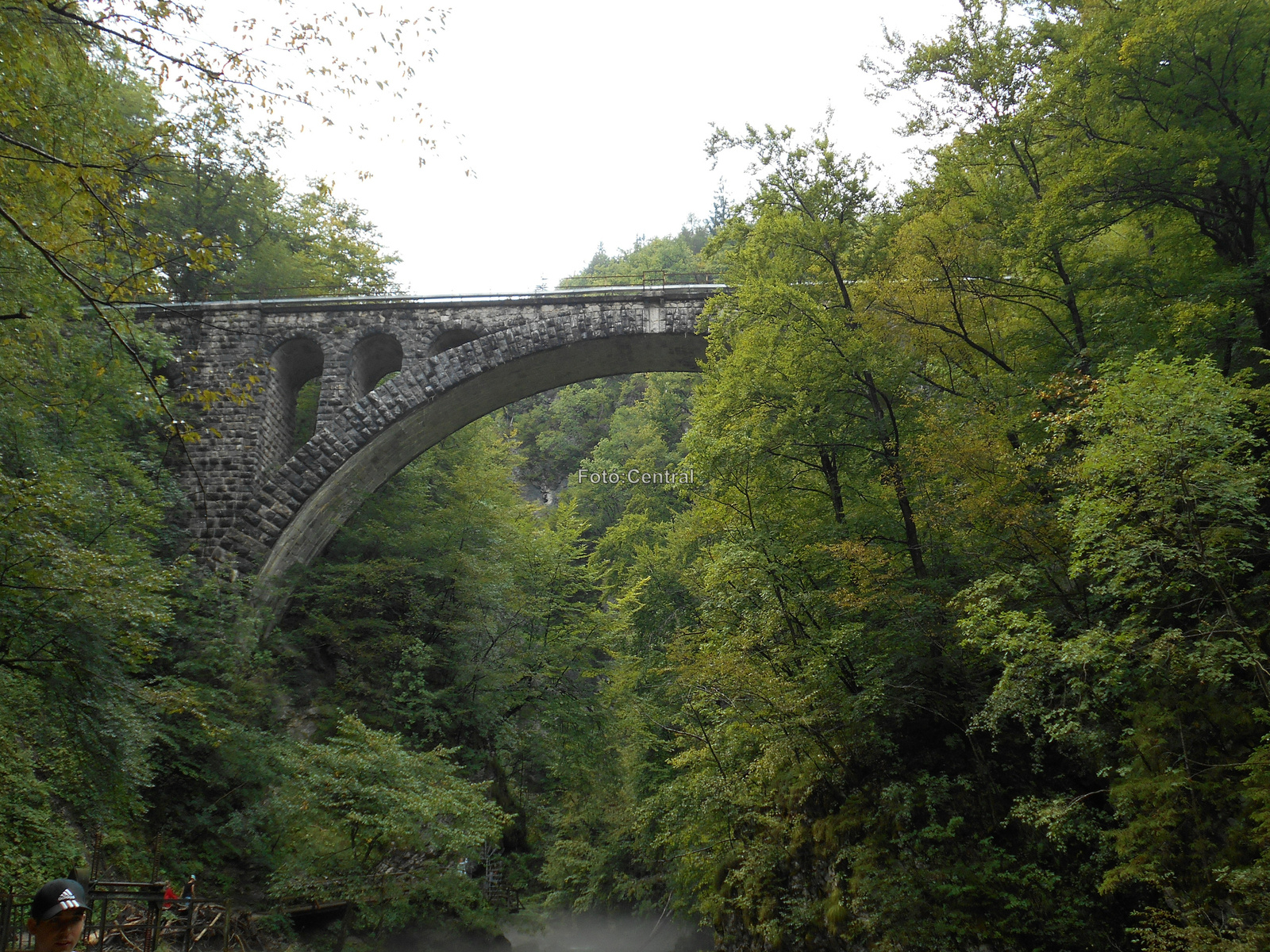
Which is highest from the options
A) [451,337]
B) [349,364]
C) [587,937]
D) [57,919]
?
[451,337]

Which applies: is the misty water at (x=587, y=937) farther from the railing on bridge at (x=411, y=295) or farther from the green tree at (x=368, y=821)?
the railing on bridge at (x=411, y=295)

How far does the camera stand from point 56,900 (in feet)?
7.40

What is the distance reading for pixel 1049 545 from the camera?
6.43 metres

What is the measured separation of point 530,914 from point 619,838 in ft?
7.00

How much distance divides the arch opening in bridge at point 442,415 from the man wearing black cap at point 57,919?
1183 cm

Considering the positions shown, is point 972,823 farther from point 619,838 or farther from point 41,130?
point 41,130

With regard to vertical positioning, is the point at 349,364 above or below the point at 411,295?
below

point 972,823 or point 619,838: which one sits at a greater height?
point 972,823

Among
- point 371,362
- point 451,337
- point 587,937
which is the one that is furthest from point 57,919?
point 587,937

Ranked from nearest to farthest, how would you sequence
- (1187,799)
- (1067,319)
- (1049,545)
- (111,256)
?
(111,256), (1187,799), (1049,545), (1067,319)

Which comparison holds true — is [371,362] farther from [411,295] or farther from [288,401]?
[411,295]

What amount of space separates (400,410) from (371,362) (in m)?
2.47

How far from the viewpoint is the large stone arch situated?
13.6 m

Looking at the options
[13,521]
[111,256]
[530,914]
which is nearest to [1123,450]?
[111,256]
